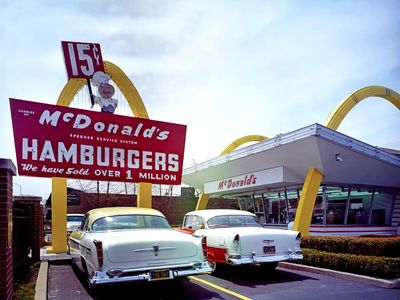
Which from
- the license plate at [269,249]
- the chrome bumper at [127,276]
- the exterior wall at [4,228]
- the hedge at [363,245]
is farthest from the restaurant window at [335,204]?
the exterior wall at [4,228]

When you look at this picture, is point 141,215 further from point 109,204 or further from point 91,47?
point 109,204

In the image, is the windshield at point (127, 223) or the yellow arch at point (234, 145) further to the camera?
the yellow arch at point (234, 145)

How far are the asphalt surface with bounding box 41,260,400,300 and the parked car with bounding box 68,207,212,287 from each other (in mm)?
538

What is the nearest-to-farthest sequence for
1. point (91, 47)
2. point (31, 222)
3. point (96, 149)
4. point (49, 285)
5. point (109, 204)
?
1. point (49, 285)
2. point (31, 222)
3. point (96, 149)
4. point (91, 47)
5. point (109, 204)

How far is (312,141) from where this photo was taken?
14156 mm

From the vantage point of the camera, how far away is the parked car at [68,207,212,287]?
627cm

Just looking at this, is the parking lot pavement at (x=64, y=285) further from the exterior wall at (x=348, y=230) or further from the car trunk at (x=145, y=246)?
the exterior wall at (x=348, y=230)

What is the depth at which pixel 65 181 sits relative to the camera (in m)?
14.1

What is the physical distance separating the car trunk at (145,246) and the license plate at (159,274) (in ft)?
0.66

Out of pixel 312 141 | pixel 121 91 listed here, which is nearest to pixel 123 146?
pixel 121 91

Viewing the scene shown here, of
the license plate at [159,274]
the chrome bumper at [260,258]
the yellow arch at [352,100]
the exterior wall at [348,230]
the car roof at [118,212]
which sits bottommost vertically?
the exterior wall at [348,230]

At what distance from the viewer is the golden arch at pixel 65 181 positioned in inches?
536

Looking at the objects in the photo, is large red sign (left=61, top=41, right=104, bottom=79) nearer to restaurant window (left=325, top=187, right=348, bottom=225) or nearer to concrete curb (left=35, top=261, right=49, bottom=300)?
concrete curb (left=35, top=261, right=49, bottom=300)

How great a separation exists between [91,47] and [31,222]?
6.23m
